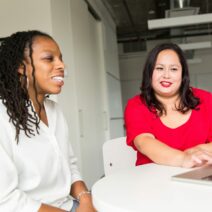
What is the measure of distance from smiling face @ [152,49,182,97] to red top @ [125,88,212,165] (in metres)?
0.16

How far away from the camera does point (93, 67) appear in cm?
477

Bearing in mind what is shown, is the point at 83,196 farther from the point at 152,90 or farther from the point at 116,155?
the point at 152,90

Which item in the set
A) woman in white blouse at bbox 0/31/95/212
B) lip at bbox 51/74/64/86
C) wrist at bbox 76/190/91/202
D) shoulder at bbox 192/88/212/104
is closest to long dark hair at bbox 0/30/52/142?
woman in white blouse at bbox 0/31/95/212

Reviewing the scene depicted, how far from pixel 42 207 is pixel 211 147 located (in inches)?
34.5

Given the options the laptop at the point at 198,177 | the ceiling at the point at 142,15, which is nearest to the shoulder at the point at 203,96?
the laptop at the point at 198,177

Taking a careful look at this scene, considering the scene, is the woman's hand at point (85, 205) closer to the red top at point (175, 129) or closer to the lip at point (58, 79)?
the red top at point (175, 129)

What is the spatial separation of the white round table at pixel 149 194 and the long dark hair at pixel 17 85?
419mm

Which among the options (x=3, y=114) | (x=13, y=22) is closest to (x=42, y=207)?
(x=3, y=114)

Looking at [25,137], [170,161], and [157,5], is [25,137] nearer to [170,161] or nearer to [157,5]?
[170,161]

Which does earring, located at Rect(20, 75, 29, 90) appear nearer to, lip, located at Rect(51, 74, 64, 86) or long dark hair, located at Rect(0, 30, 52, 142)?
long dark hair, located at Rect(0, 30, 52, 142)

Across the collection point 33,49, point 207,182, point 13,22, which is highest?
point 13,22

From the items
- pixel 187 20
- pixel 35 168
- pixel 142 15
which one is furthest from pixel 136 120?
pixel 142 15

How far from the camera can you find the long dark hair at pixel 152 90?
69.6 inches

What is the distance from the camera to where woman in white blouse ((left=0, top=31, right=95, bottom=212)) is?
114cm
